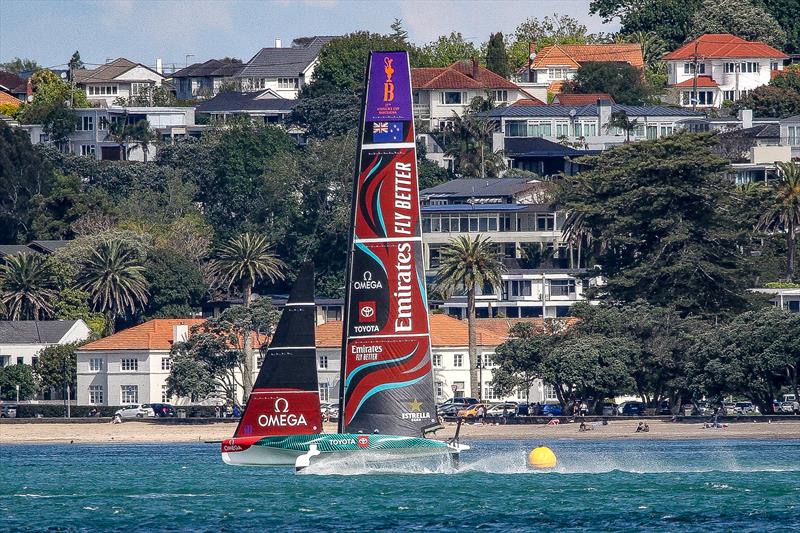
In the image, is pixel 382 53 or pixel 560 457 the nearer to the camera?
pixel 382 53

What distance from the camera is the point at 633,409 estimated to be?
100812mm

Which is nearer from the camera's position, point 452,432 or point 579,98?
point 452,432

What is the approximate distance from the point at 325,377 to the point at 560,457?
4614 centimetres

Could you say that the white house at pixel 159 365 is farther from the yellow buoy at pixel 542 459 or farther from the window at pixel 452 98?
the window at pixel 452 98

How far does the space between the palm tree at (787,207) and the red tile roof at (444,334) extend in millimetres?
20654

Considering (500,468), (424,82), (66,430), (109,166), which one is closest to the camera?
(500,468)

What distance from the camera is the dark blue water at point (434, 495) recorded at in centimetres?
5272

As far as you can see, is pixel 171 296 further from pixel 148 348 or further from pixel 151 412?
pixel 151 412

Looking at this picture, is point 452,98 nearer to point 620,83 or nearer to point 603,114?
point 603,114

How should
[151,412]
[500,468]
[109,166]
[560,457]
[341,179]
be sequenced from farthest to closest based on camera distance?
[109,166] → [341,179] → [151,412] → [560,457] → [500,468]

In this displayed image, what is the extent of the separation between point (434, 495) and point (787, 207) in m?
73.3

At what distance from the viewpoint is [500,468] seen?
7075cm

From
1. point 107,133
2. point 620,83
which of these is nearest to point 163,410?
point 107,133

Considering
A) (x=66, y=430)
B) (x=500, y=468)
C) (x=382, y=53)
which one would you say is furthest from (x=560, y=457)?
(x=66, y=430)
